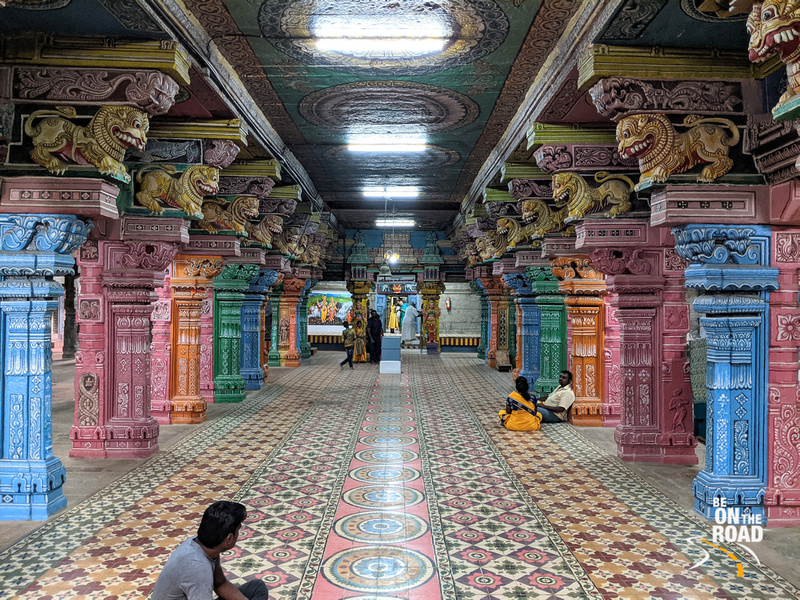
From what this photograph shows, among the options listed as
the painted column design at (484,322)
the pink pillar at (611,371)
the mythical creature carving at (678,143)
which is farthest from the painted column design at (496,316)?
the mythical creature carving at (678,143)

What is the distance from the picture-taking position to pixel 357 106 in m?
7.18

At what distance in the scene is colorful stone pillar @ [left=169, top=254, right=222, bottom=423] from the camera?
28.9ft

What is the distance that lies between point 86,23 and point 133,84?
0.49 metres

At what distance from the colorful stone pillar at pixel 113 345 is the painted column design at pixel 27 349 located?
1822 mm

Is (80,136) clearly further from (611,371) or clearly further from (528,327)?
(528,327)

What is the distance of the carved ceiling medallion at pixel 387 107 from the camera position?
21.5ft

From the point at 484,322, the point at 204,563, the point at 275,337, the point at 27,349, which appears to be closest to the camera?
the point at 204,563

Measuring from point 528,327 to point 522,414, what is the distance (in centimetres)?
385

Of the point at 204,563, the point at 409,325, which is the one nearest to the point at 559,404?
the point at 204,563

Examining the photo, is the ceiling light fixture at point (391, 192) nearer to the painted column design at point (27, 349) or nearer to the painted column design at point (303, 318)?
the painted column design at point (303, 318)

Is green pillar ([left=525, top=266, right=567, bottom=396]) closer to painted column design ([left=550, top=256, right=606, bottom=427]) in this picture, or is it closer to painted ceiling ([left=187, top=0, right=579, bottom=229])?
painted column design ([left=550, top=256, right=606, bottom=427])

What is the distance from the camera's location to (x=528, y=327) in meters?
12.1

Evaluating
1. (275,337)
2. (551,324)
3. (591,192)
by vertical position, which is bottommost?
(275,337)

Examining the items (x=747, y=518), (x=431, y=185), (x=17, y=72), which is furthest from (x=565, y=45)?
(x=431, y=185)
